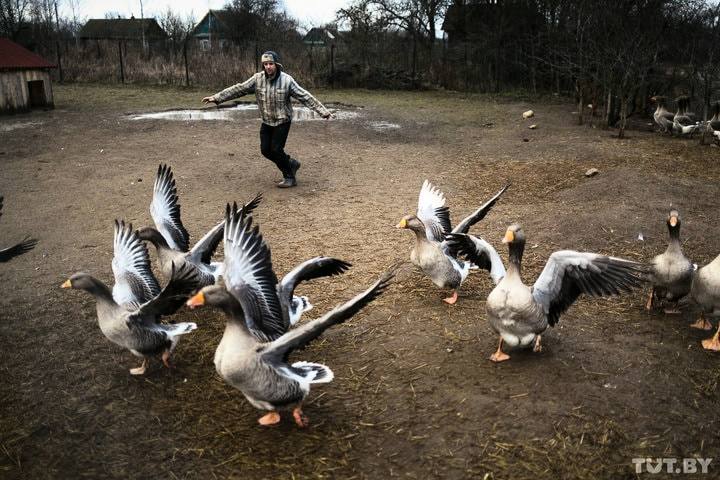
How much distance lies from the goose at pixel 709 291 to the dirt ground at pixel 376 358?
13 centimetres

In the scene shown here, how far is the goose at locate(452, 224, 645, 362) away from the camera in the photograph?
12.0ft

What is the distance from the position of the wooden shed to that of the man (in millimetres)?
9047

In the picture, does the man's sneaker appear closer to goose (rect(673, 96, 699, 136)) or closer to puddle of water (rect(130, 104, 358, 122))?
puddle of water (rect(130, 104, 358, 122))

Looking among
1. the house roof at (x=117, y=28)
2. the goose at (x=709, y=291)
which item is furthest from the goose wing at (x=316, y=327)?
the house roof at (x=117, y=28)

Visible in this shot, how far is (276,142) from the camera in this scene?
828cm

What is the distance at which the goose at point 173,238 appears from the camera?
4629 millimetres

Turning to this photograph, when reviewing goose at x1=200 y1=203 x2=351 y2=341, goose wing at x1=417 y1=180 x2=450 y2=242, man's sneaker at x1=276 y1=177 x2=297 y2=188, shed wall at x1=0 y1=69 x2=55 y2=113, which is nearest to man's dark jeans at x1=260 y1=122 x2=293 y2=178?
man's sneaker at x1=276 y1=177 x2=297 y2=188

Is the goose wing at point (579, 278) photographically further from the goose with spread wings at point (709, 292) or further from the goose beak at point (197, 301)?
the goose beak at point (197, 301)

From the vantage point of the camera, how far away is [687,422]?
10.5ft

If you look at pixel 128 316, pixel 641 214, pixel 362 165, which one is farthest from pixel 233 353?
pixel 362 165

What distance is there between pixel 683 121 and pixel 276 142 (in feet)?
30.0

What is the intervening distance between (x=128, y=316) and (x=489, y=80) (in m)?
20.4

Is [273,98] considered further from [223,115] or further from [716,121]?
[716,121]

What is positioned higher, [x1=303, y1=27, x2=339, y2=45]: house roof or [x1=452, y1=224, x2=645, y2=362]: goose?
[x1=303, y1=27, x2=339, y2=45]: house roof
